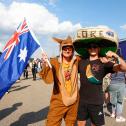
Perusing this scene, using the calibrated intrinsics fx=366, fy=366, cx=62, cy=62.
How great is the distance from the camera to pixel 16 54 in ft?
22.9

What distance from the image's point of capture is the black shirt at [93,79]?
5.70 meters

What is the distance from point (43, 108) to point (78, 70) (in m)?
5.77

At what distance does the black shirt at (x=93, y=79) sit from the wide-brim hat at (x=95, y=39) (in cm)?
37

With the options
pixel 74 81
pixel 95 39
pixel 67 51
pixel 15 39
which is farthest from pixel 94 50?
pixel 15 39

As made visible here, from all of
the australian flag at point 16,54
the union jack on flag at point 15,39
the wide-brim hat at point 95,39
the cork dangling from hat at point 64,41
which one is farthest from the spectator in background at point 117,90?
the cork dangling from hat at point 64,41

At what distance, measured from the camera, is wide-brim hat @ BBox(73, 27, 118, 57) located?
575 cm

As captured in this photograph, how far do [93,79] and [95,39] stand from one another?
2.15ft

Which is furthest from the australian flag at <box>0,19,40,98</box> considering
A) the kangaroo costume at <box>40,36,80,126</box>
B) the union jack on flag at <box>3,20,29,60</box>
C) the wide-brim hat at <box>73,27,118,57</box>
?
the kangaroo costume at <box>40,36,80,126</box>

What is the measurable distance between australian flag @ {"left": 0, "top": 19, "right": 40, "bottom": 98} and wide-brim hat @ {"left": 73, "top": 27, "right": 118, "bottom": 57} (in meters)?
1.03

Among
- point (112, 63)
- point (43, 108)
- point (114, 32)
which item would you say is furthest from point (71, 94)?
point (43, 108)

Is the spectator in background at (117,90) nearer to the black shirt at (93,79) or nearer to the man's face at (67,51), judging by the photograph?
Answer: the black shirt at (93,79)

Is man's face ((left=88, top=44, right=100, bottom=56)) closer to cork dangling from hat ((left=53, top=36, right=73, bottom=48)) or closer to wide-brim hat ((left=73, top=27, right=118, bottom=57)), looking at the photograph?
wide-brim hat ((left=73, top=27, right=118, bottom=57))

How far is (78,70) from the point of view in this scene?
231 inches

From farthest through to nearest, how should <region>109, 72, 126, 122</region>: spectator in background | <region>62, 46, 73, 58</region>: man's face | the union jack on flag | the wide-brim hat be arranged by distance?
<region>109, 72, 126, 122</region>: spectator in background, the union jack on flag, the wide-brim hat, <region>62, 46, 73, 58</region>: man's face
